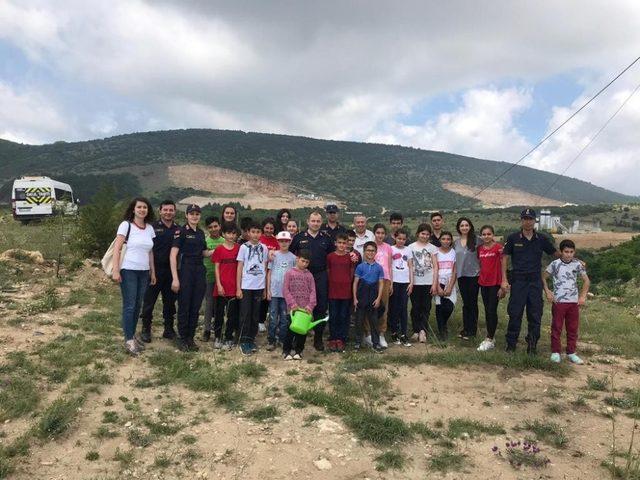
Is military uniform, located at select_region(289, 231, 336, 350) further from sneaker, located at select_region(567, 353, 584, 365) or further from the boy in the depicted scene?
sneaker, located at select_region(567, 353, 584, 365)

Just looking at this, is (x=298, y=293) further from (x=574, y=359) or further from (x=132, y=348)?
(x=574, y=359)

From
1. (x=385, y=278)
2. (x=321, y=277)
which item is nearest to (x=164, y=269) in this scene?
(x=321, y=277)

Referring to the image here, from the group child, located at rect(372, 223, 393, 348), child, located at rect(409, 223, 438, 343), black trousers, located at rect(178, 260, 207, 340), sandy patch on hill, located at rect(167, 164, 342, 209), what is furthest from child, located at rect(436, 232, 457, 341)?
sandy patch on hill, located at rect(167, 164, 342, 209)

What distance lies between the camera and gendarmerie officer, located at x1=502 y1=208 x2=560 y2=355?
5.63m

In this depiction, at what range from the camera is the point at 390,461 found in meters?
3.29

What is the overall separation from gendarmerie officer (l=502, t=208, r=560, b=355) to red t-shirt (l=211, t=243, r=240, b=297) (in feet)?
11.0

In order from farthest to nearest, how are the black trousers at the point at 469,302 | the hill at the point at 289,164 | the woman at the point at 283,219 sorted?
the hill at the point at 289,164, the woman at the point at 283,219, the black trousers at the point at 469,302

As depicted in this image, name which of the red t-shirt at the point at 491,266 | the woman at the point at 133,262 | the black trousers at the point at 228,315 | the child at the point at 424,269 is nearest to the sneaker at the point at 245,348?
the black trousers at the point at 228,315

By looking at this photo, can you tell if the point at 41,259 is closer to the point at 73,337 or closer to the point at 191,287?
the point at 73,337

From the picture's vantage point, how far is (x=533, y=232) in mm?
5707

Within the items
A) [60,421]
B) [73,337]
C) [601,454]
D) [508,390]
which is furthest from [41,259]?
[601,454]

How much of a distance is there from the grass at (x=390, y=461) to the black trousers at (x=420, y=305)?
3.15m

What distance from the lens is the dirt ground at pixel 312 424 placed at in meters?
3.18

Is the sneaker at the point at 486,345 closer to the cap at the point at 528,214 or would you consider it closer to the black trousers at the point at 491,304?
the black trousers at the point at 491,304
